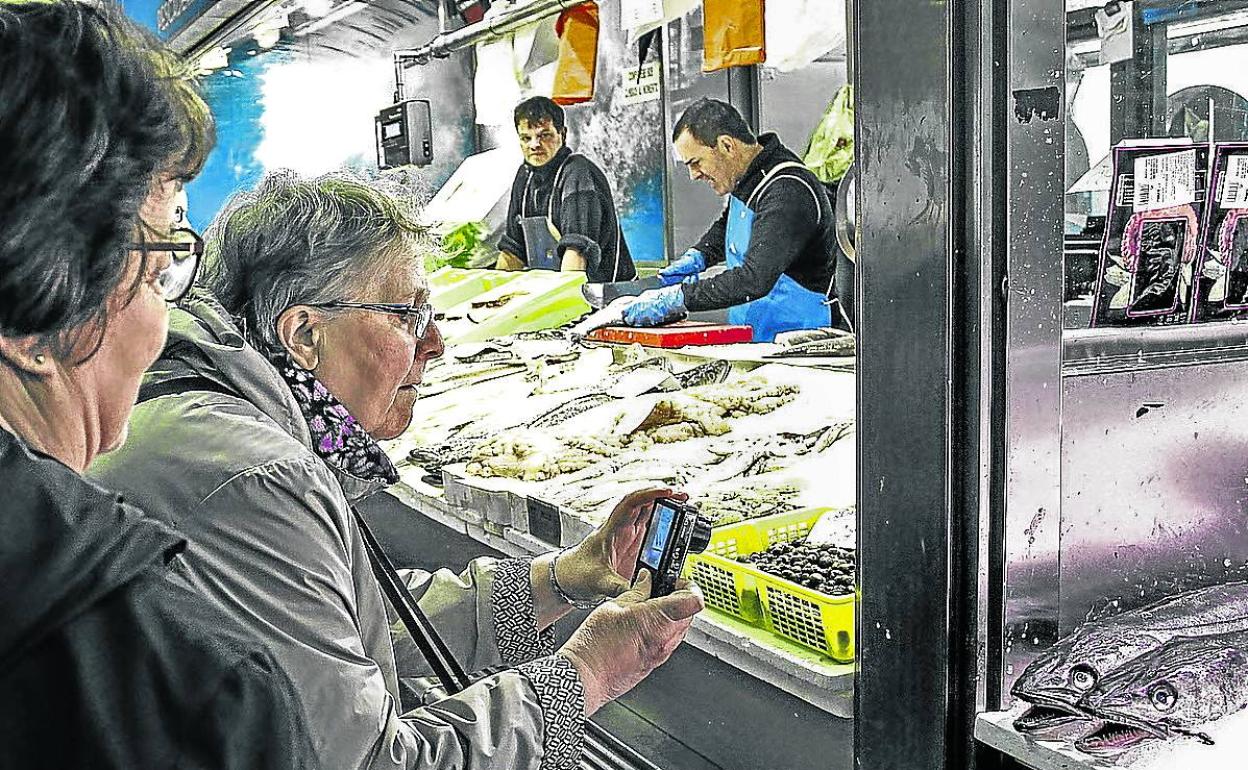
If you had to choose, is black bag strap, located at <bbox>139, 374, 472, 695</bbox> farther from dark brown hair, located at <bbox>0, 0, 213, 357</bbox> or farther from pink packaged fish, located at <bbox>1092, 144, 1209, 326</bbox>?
pink packaged fish, located at <bbox>1092, 144, 1209, 326</bbox>

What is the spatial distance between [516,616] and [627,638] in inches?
6.6

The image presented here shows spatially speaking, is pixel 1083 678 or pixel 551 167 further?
pixel 551 167

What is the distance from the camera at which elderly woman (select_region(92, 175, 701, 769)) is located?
4.54 ft

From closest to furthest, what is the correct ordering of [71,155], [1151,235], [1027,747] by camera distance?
[71,155]
[1027,747]
[1151,235]

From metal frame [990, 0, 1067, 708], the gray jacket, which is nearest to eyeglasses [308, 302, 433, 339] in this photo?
the gray jacket

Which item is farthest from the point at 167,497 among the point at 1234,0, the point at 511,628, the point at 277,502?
the point at 1234,0

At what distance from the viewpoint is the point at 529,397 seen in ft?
5.95

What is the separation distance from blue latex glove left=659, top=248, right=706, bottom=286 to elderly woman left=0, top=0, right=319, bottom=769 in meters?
0.67

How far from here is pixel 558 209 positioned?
70.1 inches

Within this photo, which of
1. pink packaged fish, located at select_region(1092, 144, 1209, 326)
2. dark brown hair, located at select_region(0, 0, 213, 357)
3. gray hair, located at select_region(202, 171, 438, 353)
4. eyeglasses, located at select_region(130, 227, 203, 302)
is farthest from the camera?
pink packaged fish, located at select_region(1092, 144, 1209, 326)

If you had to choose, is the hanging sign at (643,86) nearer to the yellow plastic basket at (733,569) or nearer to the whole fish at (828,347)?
the whole fish at (828,347)

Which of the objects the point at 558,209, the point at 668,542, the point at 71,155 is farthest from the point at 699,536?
the point at 71,155

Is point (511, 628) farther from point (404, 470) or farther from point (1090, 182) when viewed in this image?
point (1090, 182)

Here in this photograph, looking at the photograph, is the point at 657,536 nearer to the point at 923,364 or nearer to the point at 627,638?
the point at 627,638
